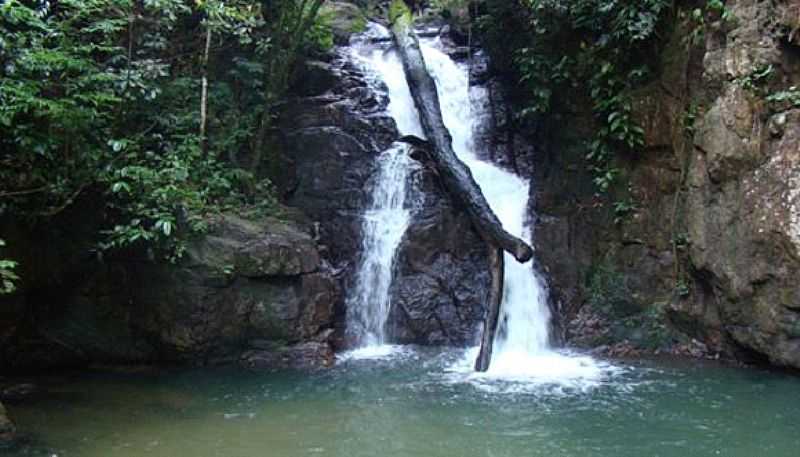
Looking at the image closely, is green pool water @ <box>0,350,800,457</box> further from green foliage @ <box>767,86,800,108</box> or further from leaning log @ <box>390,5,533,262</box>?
green foliage @ <box>767,86,800,108</box>

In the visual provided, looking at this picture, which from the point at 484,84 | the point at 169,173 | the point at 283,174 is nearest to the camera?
the point at 169,173

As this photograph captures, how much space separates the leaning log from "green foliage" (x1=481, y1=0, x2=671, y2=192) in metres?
1.42

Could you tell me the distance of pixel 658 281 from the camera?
31.0 ft

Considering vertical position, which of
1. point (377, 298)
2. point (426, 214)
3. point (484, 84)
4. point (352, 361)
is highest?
point (484, 84)

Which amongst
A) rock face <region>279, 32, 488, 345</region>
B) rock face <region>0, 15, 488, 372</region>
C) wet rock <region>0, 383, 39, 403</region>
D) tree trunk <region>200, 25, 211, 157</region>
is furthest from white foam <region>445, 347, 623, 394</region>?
tree trunk <region>200, 25, 211, 157</region>

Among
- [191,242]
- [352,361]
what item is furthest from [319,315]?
[191,242]

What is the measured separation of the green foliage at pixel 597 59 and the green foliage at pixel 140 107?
3.60m

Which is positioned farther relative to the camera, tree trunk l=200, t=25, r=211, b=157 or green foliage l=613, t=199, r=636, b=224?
tree trunk l=200, t=25, r=211, b=157

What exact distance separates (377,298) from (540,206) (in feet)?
9.65

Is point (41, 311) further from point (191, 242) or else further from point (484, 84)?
point (484, 84)

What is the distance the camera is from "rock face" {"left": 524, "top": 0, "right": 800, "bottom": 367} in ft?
25.4

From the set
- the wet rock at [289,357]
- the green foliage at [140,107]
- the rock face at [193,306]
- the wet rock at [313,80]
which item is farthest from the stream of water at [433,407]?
the wet rock at [313,80]

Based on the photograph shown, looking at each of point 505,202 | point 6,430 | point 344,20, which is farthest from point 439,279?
point 344,20

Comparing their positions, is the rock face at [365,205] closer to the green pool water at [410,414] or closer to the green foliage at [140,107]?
the green foliage at [140,107]
